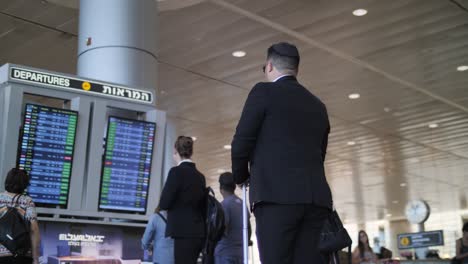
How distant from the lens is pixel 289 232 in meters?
2.89

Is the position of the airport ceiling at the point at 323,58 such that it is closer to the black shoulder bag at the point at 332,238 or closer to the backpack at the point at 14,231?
the backpack at the point at 14,231

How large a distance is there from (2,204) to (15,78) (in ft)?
3.08

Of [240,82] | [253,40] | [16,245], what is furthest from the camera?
[240,82]

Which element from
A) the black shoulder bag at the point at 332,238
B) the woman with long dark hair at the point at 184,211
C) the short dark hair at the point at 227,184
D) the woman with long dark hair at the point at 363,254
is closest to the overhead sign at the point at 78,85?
the woman with long dark hair at the point at 184,211

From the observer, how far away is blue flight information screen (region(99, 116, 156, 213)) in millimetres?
5109

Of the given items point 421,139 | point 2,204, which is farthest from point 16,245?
point 421,139

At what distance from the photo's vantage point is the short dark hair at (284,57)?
3.25 m

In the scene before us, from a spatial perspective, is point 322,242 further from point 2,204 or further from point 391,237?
point 391,237

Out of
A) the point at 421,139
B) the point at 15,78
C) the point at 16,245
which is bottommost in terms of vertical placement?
the point at 16,245

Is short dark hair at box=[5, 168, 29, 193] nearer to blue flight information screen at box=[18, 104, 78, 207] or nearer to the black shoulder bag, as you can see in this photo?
blue flight information screen at box=[18, 104, 78, 207]

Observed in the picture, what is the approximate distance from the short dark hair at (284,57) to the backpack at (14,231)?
228cm

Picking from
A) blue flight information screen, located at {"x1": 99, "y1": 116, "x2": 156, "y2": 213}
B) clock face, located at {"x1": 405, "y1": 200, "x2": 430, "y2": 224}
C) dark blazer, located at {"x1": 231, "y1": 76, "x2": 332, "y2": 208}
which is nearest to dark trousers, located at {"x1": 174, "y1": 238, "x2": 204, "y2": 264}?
blue flight information screen, located at {"x1": 99, "y1": 116, "x2": 156, "y2": 213}

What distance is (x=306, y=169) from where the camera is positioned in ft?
9.89

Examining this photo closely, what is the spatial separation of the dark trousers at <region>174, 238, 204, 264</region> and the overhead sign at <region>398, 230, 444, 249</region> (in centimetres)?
962
